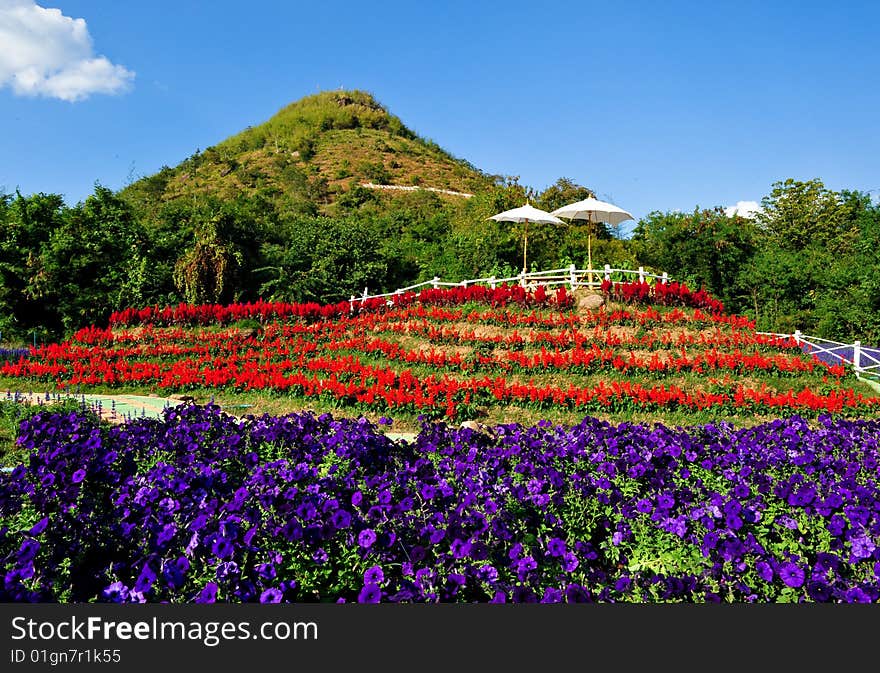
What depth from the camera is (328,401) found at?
9.53 m

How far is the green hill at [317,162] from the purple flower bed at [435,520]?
34441 mm

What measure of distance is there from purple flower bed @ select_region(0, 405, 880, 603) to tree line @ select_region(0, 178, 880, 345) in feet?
43.0

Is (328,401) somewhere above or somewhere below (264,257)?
below

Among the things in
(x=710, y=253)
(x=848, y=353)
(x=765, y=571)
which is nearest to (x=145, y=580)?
(x=765, y=571)

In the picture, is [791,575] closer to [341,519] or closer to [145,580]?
[341,519]

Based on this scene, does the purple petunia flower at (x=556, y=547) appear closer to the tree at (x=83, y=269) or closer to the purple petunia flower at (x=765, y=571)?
the purple petunia flower at (x=765, y=571)

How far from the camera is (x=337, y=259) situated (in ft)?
66.5

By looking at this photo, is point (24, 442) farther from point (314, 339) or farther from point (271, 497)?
point (314, 339)

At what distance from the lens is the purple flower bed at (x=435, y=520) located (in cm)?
325

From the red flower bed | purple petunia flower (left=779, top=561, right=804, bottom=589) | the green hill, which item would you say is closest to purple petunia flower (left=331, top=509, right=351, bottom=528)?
purple petunia flower (left=779, top=561, right=804, bottom=589)

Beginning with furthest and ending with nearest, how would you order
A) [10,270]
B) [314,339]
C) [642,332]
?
[10,270], [314,339], [642,332]

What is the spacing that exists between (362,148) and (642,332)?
4700cm

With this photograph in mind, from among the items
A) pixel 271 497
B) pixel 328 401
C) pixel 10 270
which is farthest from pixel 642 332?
pixel 10 270

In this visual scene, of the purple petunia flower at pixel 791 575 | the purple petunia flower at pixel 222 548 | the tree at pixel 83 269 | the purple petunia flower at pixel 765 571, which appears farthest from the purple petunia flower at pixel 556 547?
the tree at pixel 83 269
